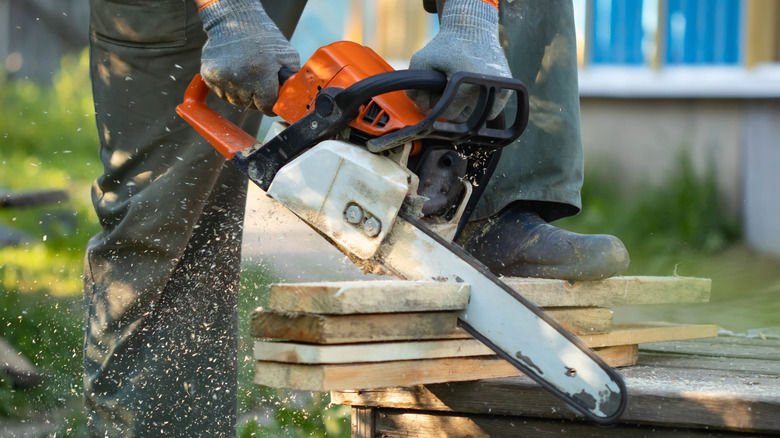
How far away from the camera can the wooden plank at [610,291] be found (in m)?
1.91

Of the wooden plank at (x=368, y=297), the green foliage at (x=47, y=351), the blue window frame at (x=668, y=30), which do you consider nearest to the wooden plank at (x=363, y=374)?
the wooden plank at (x=368, y=297)

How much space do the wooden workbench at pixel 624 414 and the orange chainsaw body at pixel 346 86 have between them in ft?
2.05

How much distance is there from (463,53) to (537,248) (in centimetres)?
57

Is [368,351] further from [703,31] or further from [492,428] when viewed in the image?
[703,31]

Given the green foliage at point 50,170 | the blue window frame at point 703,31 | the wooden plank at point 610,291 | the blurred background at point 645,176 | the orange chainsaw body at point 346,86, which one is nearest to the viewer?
the orange chainsaw body at point 346,86

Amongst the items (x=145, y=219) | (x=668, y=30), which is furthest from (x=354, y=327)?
(x=668, y=30)

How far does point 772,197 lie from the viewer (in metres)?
6.36

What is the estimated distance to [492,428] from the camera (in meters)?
1.88

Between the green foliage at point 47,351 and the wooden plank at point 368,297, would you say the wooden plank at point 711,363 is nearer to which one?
the wooden plank at point 368,297

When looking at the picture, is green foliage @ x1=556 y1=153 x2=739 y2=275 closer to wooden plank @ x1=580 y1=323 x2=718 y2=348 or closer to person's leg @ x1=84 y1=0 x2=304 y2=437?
wooden plank @ x1=580 y1=323 x2=718 y2=348

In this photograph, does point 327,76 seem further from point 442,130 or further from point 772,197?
point 772,197

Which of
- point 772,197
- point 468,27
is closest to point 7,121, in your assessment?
point 772,197

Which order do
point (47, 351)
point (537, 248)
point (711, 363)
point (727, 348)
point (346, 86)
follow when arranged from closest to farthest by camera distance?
point (346, 86) → point (537, 248) → point (711, 363) → point (727, 348) → point (47, 351)

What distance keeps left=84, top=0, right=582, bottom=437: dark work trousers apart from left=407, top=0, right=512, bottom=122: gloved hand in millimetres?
438
